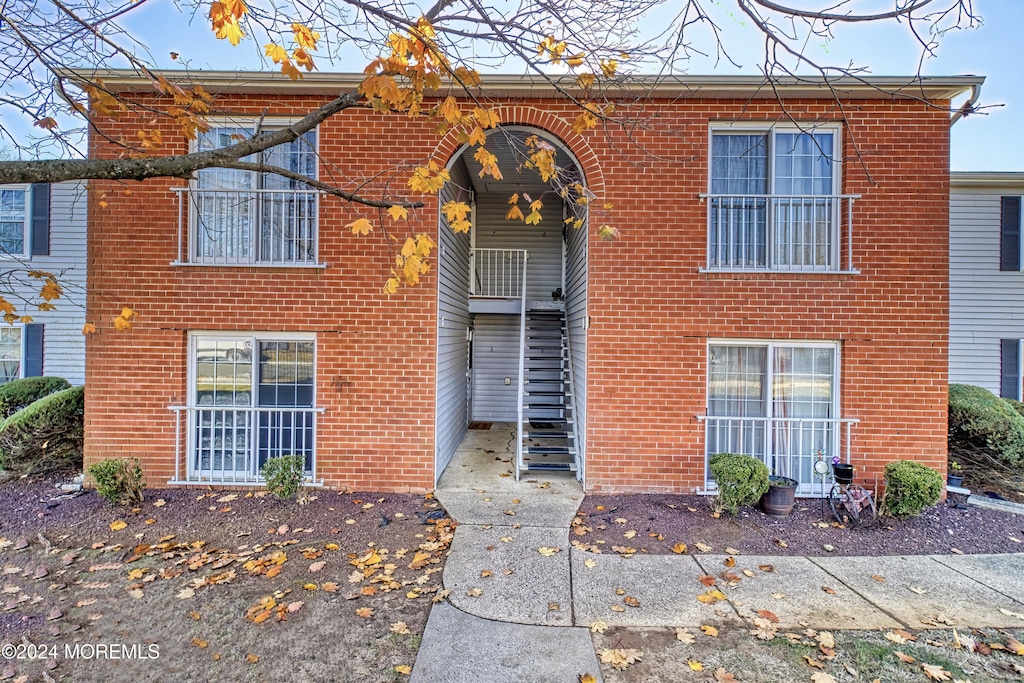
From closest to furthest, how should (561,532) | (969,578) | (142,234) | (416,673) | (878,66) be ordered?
(416,673), (969,578), (561,532), (878,66), (142,234)

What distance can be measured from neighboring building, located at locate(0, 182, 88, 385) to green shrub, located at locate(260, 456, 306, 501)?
759 cm

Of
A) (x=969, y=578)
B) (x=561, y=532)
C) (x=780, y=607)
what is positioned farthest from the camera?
(x=561, y=532)

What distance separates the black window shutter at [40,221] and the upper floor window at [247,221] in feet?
21.7

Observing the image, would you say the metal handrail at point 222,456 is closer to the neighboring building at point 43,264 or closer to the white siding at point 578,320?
the white siding at point 578,320

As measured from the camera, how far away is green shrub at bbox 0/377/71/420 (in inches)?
276

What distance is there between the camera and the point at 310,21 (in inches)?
161

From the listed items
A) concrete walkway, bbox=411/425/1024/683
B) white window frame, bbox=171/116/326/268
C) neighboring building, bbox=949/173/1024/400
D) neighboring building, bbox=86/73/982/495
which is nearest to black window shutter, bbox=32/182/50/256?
neighboring building, bbox=86/73/982/495

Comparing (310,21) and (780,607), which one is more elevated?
(310,21)

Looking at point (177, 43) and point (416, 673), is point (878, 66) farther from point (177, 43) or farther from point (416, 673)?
point (177, 43)

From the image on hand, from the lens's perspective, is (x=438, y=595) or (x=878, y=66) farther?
(x=878, y=66)

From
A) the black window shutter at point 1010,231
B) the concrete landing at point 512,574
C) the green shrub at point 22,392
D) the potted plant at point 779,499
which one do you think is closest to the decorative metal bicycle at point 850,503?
the potted plant at point 779,499

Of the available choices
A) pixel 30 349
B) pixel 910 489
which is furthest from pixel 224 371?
pixel 910 489

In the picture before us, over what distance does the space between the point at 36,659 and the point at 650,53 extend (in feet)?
20.3

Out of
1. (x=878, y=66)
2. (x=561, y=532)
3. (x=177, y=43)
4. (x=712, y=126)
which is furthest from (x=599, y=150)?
(x=177, y=43)
